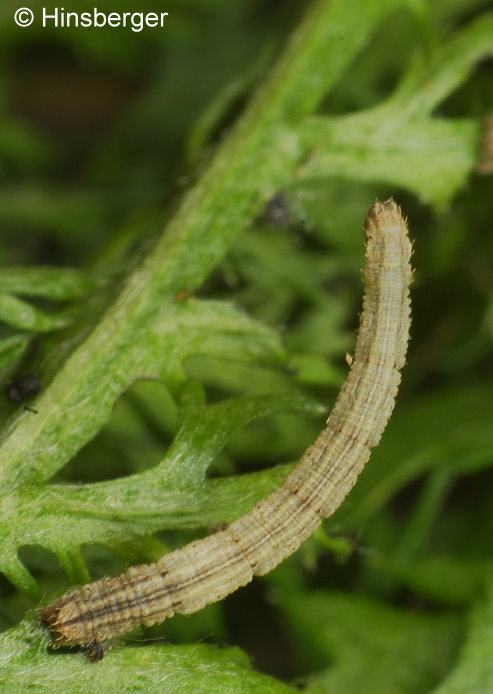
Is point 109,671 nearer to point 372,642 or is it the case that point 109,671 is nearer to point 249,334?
point 249,334

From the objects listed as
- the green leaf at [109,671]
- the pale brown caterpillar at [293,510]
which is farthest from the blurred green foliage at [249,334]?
the pale brown caterpillar at [293,510]

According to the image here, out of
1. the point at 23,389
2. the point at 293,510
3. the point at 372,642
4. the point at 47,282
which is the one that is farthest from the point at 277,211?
the point at 372,642

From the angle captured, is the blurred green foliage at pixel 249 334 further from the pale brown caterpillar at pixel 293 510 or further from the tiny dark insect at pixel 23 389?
the pale brown caterpillar at pixel 293 510

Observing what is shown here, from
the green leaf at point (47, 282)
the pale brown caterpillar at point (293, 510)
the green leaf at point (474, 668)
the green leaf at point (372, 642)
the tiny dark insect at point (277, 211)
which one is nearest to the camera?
the pale brown caterpillar at point (293, 510)

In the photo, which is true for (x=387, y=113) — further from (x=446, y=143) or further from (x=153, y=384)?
(x=153, y=384)

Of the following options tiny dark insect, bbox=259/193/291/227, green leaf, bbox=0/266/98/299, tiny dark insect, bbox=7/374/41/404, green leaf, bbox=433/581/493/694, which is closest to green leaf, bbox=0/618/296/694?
tiny dark insect, bbox=7/374/41/404

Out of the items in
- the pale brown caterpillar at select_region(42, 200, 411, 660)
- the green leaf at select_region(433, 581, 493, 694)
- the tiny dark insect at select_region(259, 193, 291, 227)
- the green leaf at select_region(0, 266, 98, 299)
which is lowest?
the green leaf at select_region(433, 581, 493, 694)

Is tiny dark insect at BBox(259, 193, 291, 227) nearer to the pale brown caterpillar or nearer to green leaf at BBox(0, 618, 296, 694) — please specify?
the pale brown caterpillar
